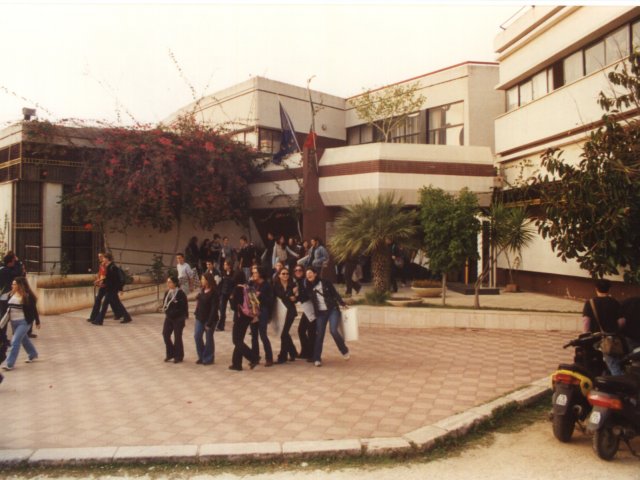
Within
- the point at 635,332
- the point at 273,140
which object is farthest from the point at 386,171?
the point at 635,332

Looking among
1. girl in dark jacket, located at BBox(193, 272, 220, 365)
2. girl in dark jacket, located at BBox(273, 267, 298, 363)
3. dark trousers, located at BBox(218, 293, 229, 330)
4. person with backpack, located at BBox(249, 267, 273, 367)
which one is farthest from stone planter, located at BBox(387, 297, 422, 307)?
girl in dark jacket, located at BBox(193, 272, 220, 365)

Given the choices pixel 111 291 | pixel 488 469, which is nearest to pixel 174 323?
pixel 111 291

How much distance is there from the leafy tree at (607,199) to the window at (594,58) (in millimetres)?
5474

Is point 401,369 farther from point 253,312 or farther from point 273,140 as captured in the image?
point 273,140

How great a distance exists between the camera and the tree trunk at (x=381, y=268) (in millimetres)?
13611

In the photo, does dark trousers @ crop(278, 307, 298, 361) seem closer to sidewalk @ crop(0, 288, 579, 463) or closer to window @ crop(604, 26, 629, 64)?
sidewalk @ crop(0, 288, 579, 463)

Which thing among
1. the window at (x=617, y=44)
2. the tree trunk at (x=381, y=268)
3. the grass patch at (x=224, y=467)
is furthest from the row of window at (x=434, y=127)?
the grass patch at (x=224, y=467)

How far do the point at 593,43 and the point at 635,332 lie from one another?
10.3 metres

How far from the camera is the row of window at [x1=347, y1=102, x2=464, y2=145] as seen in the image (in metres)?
20.6

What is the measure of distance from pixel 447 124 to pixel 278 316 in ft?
46.5

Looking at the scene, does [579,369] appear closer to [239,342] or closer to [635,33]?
[239,342]

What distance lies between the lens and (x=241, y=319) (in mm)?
8828

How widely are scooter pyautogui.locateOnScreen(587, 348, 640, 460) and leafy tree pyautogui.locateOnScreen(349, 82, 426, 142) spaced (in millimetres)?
16269

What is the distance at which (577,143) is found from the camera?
1373 centimetres
